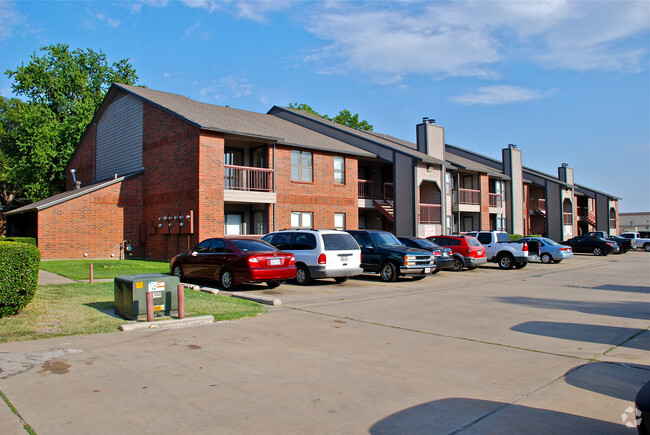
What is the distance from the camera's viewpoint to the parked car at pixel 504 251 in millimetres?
24297

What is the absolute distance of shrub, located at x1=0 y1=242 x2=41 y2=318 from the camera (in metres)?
8.92

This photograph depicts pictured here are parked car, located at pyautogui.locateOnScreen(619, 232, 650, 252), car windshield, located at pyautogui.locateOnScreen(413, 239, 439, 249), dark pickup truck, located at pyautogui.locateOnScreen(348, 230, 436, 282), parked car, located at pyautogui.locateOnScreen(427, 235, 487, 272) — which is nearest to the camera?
dark pickup truck, located at pyautogui.locateOnScreen(348, 230, 436, 282)

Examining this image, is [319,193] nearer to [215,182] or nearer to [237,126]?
[237,126]

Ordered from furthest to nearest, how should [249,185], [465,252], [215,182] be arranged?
[249,185], [465,252], [215,182]

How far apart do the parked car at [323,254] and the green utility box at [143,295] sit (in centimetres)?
625

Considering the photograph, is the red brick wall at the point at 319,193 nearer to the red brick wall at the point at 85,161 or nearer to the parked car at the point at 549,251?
the parked car at the point at 549,251

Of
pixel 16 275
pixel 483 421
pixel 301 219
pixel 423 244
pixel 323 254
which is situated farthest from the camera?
pixel 301 219

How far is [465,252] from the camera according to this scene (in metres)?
22.5

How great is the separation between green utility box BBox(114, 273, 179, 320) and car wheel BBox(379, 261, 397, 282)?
9318 millimetres

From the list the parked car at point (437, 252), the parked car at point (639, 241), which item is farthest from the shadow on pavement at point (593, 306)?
the parked car at point (639, 241)

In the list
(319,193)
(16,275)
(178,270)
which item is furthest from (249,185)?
(16,275)

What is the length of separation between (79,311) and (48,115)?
39.4 metres

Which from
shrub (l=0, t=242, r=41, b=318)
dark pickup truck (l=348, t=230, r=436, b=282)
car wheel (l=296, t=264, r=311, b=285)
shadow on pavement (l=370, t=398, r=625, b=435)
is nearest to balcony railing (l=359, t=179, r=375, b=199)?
dark pickup truck (l=348, t=230, r=436, b=282)

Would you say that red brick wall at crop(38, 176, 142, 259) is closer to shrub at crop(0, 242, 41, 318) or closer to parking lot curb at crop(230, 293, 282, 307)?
parking lot curb at crop(230, 293, 282, 307)
